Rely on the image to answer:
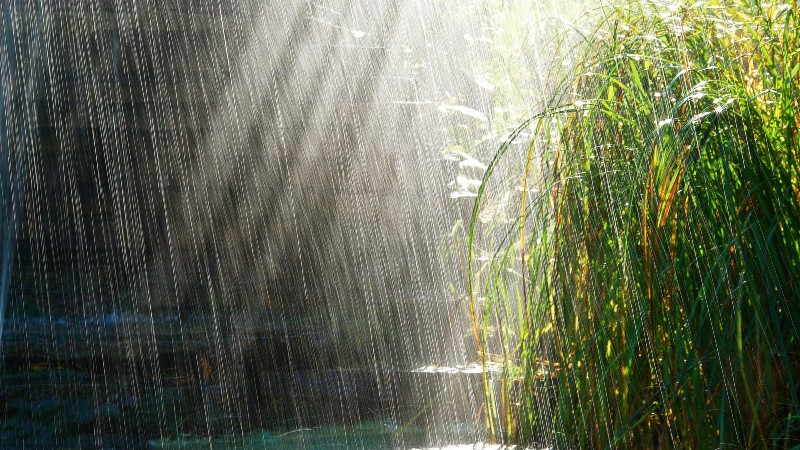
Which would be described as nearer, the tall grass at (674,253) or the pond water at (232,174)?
the tall grass at (674,253)

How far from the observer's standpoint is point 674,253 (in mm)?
1691

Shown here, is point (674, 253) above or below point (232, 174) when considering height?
below

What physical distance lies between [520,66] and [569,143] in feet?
8.00

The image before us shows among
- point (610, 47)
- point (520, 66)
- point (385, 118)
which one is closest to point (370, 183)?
point (385, 118)

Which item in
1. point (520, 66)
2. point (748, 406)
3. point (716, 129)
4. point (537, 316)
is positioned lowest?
point (748, 406)

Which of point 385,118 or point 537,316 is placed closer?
point 537,316

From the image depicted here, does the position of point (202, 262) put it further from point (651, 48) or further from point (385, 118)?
point (651, 48)

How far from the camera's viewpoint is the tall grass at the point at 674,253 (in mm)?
1631

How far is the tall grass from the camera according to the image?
1631mm

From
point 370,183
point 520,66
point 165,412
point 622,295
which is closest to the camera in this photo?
point 622,295

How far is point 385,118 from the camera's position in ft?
28.9

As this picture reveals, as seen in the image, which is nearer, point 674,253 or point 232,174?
point 674,253

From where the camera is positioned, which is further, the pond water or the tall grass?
the pond water

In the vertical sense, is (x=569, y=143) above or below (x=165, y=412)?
above
